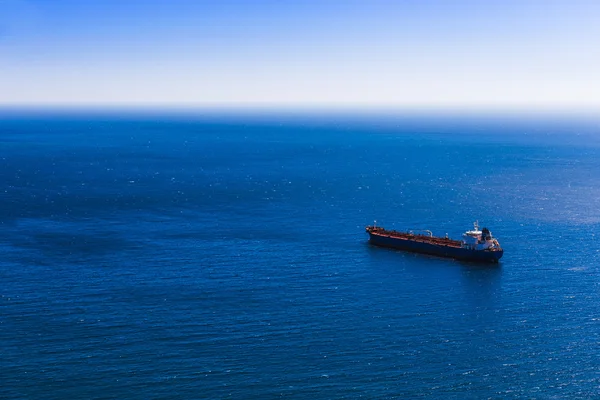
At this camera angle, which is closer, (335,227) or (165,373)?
(165,373)

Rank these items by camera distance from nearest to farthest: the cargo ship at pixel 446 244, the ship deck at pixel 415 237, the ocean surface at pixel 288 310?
the ocean surface at pixel 288 310, the cargo ship at pixel 446 244, the ship deck at pixel 415 237

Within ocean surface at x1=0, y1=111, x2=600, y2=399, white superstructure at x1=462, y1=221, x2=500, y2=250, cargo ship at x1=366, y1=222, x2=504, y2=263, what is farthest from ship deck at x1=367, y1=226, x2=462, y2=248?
ocean surface at x1=0, y1=111, x2=600, y2=399

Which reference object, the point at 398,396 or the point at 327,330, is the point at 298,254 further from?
the point at 398,396

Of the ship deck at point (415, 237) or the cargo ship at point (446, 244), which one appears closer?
the cargo ship at point (446, 244)

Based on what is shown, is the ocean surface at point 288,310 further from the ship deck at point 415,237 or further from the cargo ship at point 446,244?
the ship deck at point 415,237

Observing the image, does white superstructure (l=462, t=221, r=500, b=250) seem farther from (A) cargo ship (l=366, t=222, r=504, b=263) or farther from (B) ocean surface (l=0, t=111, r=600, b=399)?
(B) ocean surface (l=0, t=111, r=600, b=399)

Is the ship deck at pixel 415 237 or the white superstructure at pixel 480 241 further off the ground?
the white superstructure at pixel 480 241

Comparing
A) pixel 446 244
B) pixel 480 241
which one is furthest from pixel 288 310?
pixel 480 241

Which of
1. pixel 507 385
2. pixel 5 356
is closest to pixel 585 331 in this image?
pixel 507 385

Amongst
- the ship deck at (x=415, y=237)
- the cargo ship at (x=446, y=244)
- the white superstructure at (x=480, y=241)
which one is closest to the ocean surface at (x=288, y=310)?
the cargo ship at (x=446, y=244)
